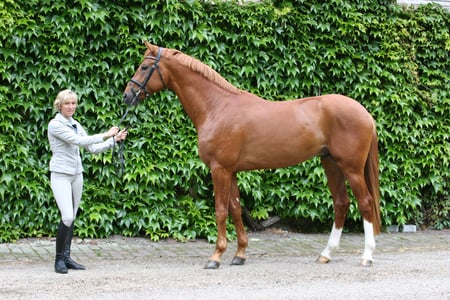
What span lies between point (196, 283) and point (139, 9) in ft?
13.1

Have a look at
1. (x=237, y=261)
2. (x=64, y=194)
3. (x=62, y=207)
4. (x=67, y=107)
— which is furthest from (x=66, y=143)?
(x=237, y=261)

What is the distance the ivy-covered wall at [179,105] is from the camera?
7.62 meters

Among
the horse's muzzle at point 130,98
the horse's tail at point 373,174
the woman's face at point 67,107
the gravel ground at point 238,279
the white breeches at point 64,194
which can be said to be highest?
the horse's muzzle at point 130,98

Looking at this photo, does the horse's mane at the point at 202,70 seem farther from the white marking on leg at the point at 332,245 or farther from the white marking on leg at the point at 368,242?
the white marking on leg at the point at 368,242

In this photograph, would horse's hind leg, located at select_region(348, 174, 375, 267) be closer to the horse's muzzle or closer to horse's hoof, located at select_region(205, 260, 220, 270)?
horse's hoof, located at select_region(205, 260, 220, 270)

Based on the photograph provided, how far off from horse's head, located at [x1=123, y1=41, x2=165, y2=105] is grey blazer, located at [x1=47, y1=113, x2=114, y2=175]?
0.54 m

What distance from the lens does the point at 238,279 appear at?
18.0 ft

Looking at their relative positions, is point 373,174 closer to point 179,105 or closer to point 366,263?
point 366,263

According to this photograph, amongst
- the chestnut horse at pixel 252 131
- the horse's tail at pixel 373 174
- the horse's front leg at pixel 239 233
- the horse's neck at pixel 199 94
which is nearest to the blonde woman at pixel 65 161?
the chestnut horse at pixel 252 131

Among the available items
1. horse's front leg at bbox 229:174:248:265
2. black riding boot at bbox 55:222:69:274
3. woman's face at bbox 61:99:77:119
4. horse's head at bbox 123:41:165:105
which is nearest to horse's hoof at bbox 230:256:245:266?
horse's front leg at bbox 229:174:248:265

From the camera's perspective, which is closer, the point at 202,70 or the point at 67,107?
the point at 67,107

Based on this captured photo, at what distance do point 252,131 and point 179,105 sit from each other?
207 cm

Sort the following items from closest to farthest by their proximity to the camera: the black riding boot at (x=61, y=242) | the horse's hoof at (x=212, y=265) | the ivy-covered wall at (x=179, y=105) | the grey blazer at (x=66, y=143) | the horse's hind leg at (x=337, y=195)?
the grey blazer at (x=66, y=143) → the black riding boot at (x=61, y=242) → the horse's hoof at (x=212, y=265) → the horse's hind leg at (x=337, y=195) → the ivy-covered wall at (x=179, y=105)

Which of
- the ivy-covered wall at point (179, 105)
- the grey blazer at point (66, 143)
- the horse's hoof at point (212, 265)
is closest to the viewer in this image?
the grey blazer at point (66, 143)
